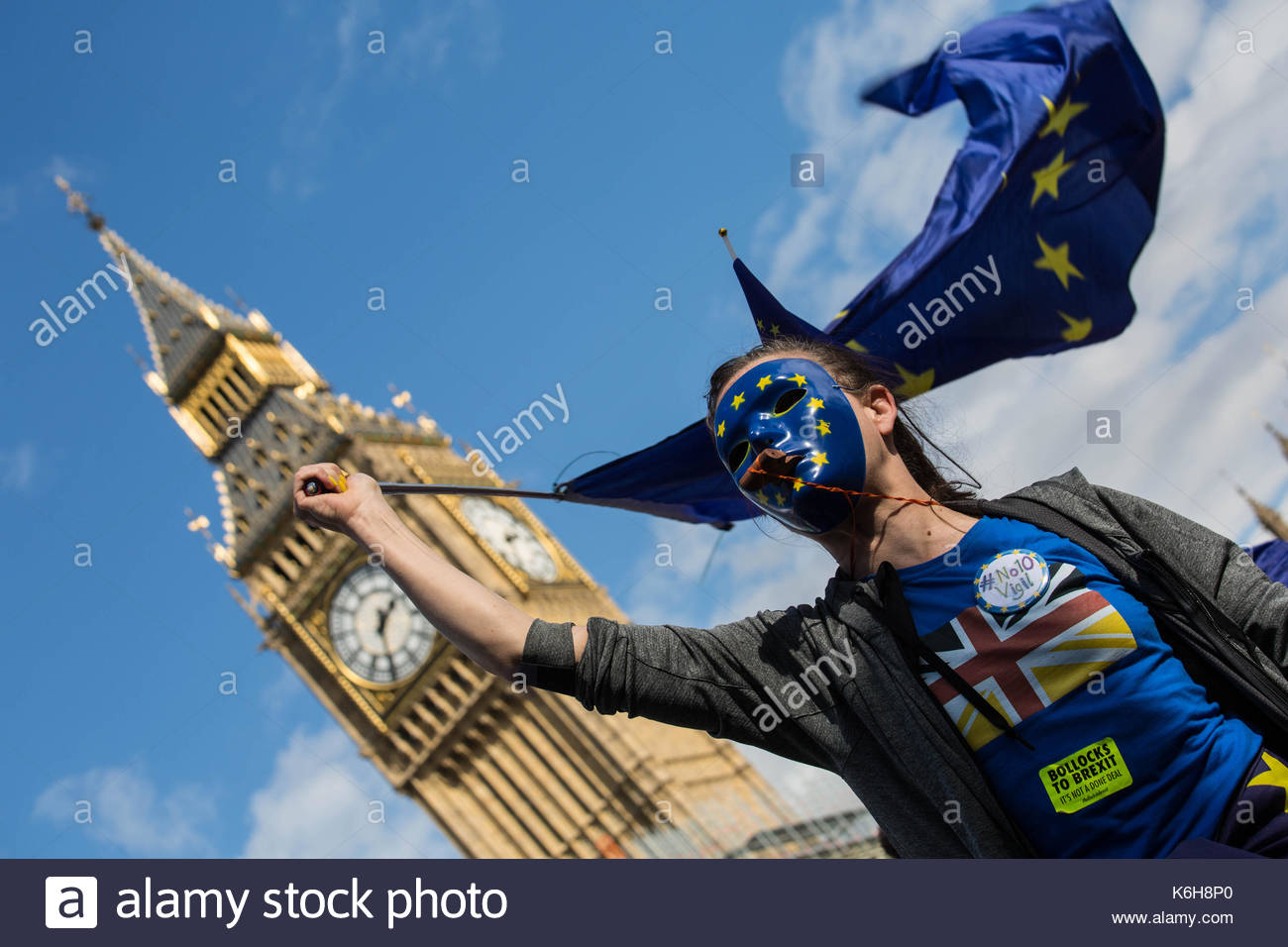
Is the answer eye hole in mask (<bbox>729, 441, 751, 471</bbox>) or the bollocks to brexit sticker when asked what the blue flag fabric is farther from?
the bollocks to brexit sticker

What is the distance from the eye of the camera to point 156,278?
36031 millimetres

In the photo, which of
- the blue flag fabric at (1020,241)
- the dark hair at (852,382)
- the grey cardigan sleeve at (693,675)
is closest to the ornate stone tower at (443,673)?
the blue flag fabric at (1020,241)

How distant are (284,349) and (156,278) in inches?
164

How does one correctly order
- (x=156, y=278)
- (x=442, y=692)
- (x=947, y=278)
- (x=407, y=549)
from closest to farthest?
(x=407, y=549)
(x=947, y=278)
(x=442, y=692)
(x=156, y=278)

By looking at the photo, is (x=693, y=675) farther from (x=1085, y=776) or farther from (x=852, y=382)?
(x=852, y=382)

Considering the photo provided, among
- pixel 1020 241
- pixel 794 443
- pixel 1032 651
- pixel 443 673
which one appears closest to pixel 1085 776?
pixel 1032 651

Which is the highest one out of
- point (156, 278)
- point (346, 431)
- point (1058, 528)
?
point (156, 278)

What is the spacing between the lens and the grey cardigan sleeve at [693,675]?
3.10 m

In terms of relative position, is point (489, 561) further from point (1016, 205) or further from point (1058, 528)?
point (1058, 528)

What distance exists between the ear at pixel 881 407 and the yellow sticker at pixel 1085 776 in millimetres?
1128

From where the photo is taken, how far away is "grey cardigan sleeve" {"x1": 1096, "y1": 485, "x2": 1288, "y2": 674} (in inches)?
123

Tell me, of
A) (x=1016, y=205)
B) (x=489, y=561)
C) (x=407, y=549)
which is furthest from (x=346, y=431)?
(x=407, y=549)

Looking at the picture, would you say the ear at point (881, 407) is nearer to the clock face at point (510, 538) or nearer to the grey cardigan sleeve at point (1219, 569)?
the grey cardigan sleeve at point (1219, 569)
